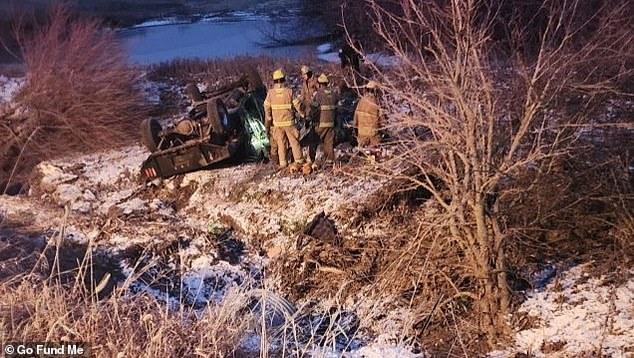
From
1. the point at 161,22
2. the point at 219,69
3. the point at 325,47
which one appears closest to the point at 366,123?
the point at 219,69

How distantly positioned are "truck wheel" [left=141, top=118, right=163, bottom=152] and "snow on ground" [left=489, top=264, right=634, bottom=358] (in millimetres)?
6631

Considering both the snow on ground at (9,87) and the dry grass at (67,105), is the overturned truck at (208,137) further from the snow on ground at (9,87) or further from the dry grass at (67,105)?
the snow on ground at (9,87)

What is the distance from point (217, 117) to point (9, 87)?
8676mm

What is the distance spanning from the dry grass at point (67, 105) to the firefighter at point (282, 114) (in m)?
5.61

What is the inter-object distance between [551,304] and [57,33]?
42.6 feet

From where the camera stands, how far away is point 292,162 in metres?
11.9

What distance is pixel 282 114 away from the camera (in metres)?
10.8

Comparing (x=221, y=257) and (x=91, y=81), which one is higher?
(x=91, y=81)

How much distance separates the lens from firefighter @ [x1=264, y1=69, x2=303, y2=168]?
35.2 feet

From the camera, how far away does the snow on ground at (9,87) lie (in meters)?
16.7

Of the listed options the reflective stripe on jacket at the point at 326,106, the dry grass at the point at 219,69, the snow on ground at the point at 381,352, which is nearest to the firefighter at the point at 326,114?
the reflective stripe on jacket at the point at 326,106

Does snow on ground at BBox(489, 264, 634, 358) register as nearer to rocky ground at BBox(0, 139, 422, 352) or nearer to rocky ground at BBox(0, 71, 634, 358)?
rocky ground at BBox(0, 71, 634, 358)

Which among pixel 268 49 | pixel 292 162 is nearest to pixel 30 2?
pixel 268 49

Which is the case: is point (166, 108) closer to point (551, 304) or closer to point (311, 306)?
point (311, 306)
